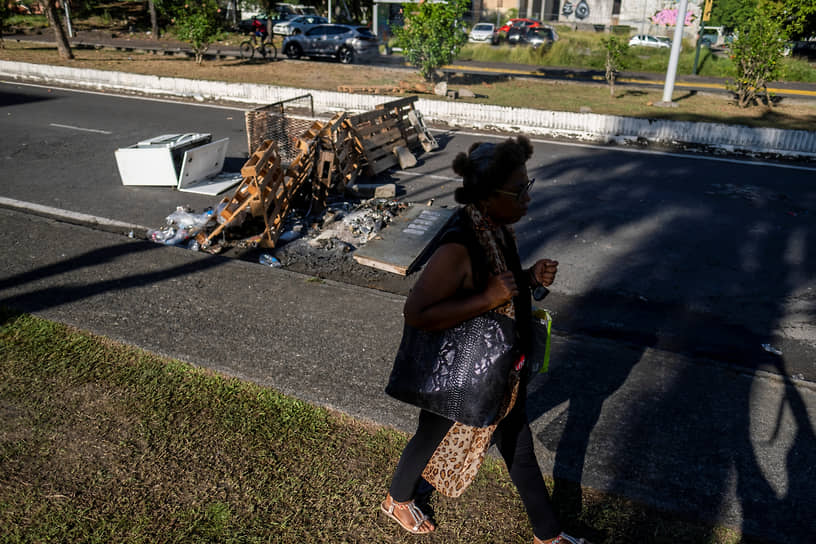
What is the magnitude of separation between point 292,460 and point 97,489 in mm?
1077

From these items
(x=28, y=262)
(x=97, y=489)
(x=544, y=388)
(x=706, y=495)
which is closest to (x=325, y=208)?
(x=28, y=262)

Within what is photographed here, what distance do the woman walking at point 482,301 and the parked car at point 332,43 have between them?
27022 millimetres

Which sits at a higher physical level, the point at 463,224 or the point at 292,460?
the point at 463,224

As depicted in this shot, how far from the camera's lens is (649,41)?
129 ft

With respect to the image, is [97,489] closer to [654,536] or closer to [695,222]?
[654,536]

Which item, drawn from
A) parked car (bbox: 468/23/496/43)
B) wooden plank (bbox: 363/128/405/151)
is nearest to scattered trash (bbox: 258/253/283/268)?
wooden plank (bbox: 363/128/405/151)

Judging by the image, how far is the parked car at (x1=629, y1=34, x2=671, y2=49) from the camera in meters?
38.3

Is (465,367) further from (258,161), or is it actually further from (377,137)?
(377,137)

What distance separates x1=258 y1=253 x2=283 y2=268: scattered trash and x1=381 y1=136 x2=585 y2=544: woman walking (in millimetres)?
4394

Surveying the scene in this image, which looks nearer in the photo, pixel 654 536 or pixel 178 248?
pixel 654 536

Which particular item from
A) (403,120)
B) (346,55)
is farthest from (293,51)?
(403,120)

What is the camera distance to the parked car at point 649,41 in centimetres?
3828

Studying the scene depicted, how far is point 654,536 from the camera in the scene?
10.3 feet

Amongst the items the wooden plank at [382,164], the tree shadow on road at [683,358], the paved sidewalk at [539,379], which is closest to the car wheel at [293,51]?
the wooden plank at [382,164]
